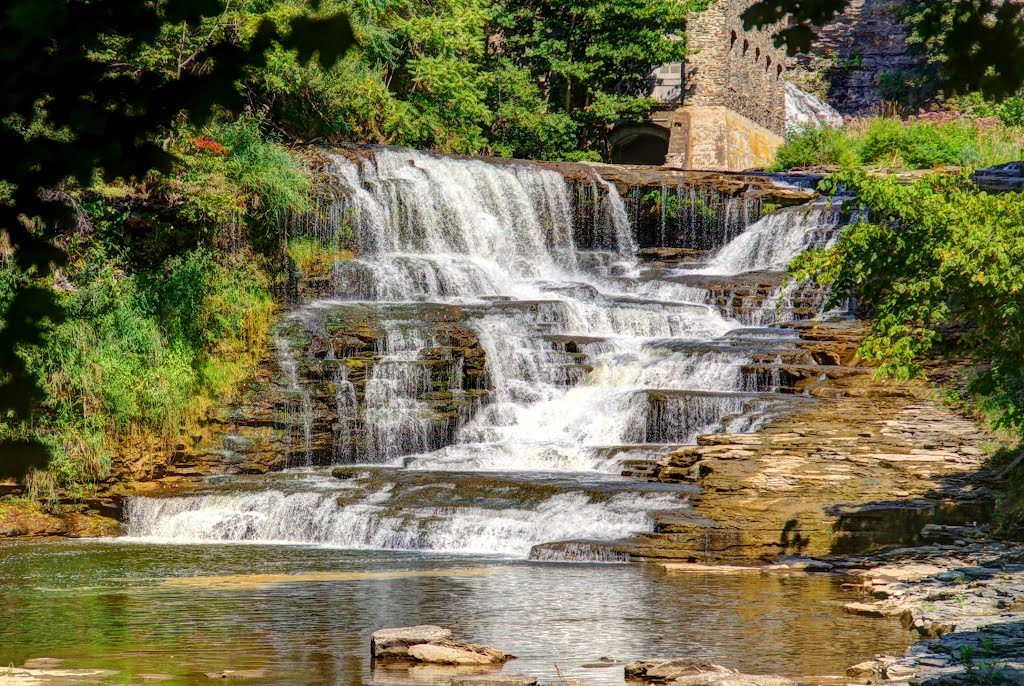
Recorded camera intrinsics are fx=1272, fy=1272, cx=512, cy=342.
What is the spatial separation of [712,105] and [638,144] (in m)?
4.48

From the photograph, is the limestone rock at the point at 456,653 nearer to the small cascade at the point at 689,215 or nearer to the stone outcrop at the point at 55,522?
the stone outcrop at the point at 55,522

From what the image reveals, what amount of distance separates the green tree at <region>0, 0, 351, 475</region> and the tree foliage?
9825 mm

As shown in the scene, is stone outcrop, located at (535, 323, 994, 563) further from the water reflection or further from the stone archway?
the stone archway

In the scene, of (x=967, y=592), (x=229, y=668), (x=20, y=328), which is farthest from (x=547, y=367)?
(x=20, y=328)

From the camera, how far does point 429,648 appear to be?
8.27 meters

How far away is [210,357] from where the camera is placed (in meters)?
18.8

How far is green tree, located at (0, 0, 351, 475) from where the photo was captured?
216 cm

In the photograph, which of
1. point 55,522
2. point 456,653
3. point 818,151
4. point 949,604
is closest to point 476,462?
point 55,522

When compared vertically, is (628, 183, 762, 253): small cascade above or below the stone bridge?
below

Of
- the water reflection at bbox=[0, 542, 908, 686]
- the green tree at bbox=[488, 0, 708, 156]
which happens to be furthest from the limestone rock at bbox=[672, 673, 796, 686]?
the green tree at bbox=[488, 0, 708, 156]

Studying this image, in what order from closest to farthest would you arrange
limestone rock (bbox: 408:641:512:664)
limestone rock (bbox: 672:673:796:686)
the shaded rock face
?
limestone rock (bbox: 672:673:796:686)
limestone rock (bbox: 408:641:512:664)
the shaded rock face

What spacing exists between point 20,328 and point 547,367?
1762 centimetres

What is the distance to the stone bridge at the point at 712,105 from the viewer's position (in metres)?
34.5

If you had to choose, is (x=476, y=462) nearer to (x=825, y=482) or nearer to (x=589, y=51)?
(x=825, y=482)
